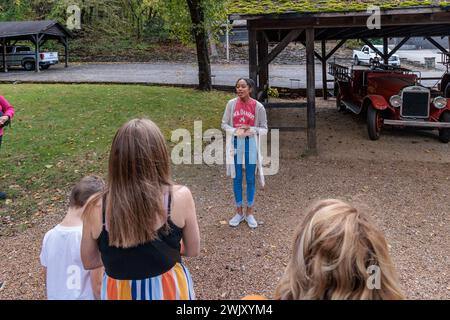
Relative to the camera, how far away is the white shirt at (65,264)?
2596 millimetres

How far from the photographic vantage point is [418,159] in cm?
869

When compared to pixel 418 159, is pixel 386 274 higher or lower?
higher

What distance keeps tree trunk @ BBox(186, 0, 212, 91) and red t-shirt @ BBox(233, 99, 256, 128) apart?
1053cm

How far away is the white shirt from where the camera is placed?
8.52 feet

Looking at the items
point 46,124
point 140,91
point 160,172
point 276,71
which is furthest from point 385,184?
point 276,71

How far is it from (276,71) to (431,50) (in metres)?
27.4

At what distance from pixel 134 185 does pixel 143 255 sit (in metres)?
0.34

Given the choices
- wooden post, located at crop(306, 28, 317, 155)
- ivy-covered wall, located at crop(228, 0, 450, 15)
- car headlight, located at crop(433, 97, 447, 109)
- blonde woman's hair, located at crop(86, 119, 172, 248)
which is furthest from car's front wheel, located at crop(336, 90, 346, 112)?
blonde woman's hair, located at crop(86, 119, 172, 248)

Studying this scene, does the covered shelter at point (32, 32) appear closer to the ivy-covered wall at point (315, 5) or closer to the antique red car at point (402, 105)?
the antique red car at point (402, 105)

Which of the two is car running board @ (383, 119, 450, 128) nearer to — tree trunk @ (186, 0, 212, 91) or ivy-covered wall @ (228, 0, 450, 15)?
ivy-covered wall @ (228, 0, 450, 15)

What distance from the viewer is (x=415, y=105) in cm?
1038

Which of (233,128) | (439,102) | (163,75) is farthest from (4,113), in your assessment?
(163,75)
